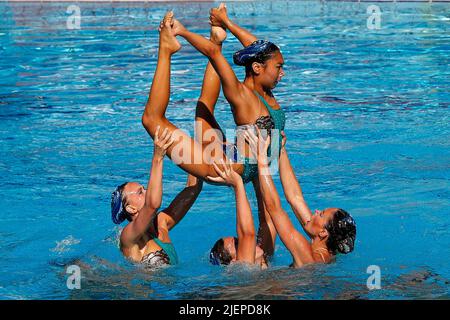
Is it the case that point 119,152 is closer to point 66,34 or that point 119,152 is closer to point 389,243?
point 389,243

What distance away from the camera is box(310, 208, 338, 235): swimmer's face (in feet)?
16.4

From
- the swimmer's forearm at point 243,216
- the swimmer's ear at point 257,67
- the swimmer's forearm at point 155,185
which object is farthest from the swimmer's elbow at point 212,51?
the swimmer's forearm at point 243,216

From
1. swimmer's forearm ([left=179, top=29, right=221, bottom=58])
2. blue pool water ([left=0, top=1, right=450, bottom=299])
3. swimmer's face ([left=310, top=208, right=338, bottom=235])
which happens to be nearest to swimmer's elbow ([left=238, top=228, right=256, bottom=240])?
blue pool water ([left=0, top=1, right=450, bottom=299])

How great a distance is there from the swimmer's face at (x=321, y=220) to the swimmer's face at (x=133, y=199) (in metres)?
1.14

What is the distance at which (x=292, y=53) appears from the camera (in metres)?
14.3

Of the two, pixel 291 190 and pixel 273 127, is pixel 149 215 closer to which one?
pixel 273 127

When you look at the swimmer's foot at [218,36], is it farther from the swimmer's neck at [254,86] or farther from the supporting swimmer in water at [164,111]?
the swimmer's neck at [254,86]

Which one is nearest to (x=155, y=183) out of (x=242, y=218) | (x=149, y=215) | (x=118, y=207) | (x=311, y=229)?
(x=149, y=215)

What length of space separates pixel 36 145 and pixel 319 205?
3.54m

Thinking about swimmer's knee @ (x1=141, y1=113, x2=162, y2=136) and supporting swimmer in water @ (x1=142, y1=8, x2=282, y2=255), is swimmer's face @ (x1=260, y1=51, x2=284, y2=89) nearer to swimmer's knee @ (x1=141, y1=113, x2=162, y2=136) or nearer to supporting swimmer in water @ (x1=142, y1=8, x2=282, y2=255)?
supporting swimmer in water @ (x1=142, y1=8, x2=282, y2=255)

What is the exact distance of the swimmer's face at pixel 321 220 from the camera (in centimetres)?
498

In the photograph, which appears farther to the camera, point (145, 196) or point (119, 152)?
point (119, 152)

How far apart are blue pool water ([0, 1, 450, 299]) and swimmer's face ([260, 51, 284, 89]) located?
1.27 meters
